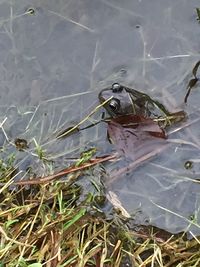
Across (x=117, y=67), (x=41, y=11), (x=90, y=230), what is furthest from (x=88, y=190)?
(x=41, y=11)

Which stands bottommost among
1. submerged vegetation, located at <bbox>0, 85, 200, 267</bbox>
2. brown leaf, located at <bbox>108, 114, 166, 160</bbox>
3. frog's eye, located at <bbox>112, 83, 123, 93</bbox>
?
submerged vegetation, located at <bbox>0, 85, 200, 267</bbox>

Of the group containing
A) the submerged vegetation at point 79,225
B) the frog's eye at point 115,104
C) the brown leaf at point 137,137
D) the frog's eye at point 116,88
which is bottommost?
the submerged vegetation at point 79,225

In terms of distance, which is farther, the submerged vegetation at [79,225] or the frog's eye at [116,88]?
the frog's eye at [116,88]

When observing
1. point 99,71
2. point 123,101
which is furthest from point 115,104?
point 99,71

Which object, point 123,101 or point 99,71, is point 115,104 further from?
point 99,71

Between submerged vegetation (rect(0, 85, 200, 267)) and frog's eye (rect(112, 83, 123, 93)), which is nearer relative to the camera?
submerged vegetation (rect(0, 85, 200, 267))

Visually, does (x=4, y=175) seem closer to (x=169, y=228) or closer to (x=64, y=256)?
(x=64, y=256)
